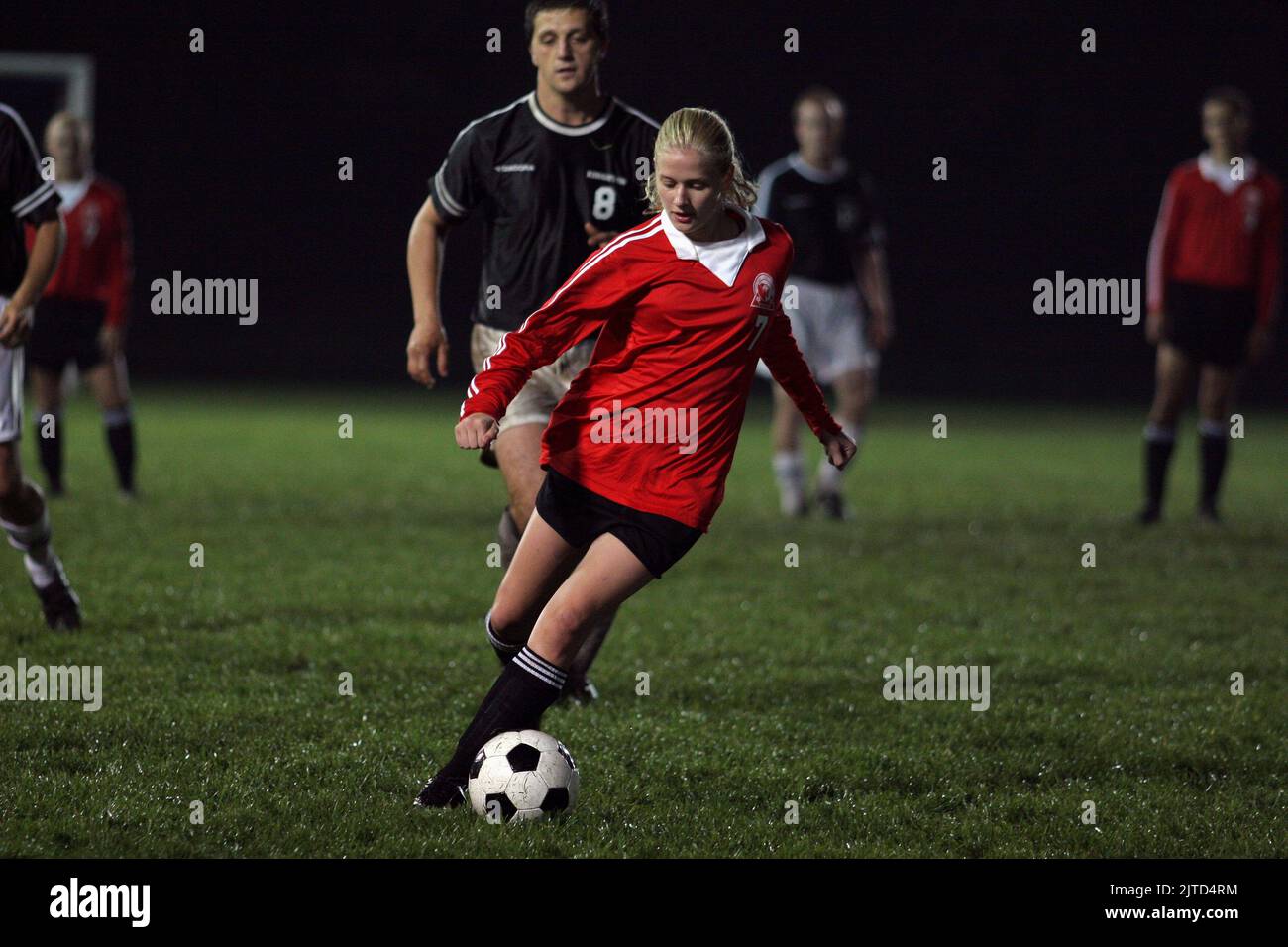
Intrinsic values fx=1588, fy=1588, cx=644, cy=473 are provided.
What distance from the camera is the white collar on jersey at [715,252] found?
3.73 m

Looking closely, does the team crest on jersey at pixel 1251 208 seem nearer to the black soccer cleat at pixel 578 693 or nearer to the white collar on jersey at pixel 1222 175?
the white collar on jersey at pixel 1222 175

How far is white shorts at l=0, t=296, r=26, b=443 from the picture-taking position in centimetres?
538

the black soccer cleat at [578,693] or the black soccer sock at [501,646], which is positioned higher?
the black soccer sock at [501,646]

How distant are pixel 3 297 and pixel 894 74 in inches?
783

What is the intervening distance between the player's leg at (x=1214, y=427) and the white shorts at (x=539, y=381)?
6158 mm

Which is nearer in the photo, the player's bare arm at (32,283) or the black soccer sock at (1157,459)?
the player's bare arm at (32,283)


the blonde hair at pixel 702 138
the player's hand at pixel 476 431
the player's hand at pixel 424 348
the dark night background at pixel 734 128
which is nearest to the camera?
the player's hand at pixel 476 431

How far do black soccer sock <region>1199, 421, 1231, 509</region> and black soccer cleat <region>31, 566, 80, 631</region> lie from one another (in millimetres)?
6918

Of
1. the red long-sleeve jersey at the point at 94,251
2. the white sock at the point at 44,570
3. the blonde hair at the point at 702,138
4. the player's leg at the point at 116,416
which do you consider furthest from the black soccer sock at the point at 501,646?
the red long-sleeve jersey at the point at 94,251

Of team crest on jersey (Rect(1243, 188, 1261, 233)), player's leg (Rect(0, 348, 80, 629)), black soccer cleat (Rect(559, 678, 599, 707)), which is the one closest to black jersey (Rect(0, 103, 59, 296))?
player's leg (Rect(0, 348, 80, 629))

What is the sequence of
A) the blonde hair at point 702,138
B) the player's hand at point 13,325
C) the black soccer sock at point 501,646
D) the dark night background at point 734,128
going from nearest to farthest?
the blonde hair at point 702,138
the black soccer sock at point 501,646
the player's hand at point 13,325
the dark night background at point 734,128

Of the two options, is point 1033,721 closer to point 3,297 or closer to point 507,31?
Result: point 3,297

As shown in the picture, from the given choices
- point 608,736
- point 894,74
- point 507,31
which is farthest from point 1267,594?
point 894,74
